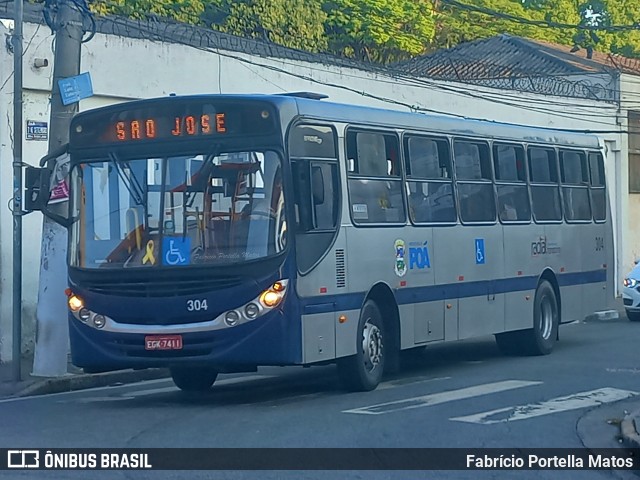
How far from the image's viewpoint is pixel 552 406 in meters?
12.7

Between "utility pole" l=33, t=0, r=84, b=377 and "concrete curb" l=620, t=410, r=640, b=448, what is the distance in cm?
730

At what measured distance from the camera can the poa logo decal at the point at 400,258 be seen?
1430 centimetres

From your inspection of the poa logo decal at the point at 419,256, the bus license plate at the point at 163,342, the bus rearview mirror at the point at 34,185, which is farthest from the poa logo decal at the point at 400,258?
the bus rearview mirror at the point at 34,185

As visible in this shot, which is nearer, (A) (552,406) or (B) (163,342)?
(B) (163,342)

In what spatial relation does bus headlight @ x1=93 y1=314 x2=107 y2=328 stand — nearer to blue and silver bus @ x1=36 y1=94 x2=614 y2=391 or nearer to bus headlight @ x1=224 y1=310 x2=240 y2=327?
blue and silver bus @ x1=36 y1=94 x2=614 y2=391

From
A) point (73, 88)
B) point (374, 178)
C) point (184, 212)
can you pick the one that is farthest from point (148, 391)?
point (73, 88)

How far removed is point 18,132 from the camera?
603 inches

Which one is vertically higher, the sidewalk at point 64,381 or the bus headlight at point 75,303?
the bus headlight at point 75,303

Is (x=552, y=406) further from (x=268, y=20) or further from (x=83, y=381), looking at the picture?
(x=268, y=20)

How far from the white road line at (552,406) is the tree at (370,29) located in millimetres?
35680

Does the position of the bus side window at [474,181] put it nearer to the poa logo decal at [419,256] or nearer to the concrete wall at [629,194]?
the poa logo decal at [419,256]

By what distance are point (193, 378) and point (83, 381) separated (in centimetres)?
193

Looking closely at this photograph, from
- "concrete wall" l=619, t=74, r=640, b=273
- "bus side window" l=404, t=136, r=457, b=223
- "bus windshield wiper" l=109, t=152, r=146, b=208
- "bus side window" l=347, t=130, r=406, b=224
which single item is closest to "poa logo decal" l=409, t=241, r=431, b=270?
"bus side window" l=404, t=136, r=457, b=223

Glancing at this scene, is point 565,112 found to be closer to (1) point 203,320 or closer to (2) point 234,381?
(2) point 234,381
